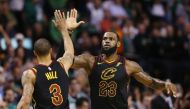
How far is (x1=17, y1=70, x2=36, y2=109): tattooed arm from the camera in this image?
→ 848 cm

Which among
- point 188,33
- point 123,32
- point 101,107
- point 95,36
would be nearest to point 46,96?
point 101,107

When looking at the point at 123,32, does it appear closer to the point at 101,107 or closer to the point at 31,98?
the point at 101,107

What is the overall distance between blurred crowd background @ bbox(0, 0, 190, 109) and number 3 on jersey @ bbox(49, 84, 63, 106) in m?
4.93

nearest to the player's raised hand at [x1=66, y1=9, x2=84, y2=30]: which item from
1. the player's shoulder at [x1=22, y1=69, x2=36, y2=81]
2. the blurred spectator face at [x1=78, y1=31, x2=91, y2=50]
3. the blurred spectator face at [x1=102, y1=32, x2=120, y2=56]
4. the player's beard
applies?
the blurred spectator face at [x1=102, y1=32, x2=120, y2=56]

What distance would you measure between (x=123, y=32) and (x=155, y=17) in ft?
6.65

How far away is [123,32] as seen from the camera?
18.3 meters

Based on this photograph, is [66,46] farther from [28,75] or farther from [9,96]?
[9,96]

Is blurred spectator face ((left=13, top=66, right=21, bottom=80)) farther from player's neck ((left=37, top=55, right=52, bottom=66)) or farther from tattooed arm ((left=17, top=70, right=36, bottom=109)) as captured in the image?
tattooed arm ((left=17, top=70, right=36, bottom=109))

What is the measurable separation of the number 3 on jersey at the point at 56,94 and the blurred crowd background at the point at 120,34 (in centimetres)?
493

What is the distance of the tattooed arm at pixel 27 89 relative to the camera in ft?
27.8

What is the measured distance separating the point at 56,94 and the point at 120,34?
30.5 feet

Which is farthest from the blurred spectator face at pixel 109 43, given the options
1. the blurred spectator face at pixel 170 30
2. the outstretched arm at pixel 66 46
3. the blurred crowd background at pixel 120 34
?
the blurred spectator face at pixel 170 30

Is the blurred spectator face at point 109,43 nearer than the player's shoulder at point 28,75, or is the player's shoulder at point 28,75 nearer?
the player's shoulder at point 28,75

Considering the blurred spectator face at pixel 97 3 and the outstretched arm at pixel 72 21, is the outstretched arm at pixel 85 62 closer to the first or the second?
the outstretched arm at pixel 72 21
